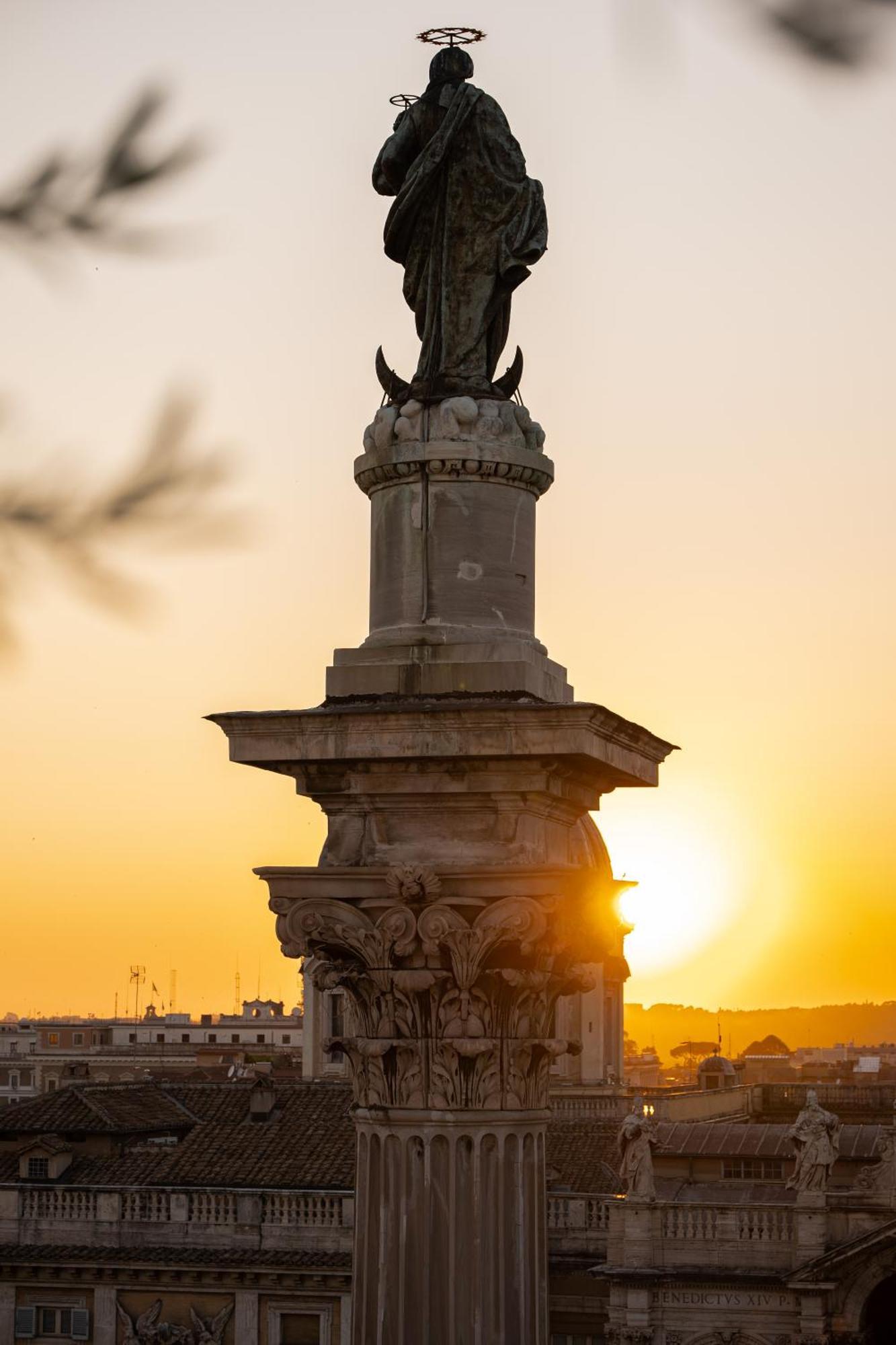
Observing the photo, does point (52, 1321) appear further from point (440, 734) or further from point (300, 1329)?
point (440, 734)

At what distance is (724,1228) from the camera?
40625mm

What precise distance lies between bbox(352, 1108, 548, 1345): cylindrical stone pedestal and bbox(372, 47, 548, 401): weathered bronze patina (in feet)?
11.0

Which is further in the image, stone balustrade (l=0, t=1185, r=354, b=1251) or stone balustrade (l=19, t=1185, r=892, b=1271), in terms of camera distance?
stone balustrade (l=0, t=1185, r=354, b=1251)

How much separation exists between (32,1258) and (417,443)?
3530 centimetres

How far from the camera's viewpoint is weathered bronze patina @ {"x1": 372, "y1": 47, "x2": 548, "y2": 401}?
11586 mm

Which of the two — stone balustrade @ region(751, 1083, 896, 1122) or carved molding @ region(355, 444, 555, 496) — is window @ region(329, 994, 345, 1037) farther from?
carved molding @ region(355, 444, 555, 496)

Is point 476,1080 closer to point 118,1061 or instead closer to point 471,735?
point 471,735

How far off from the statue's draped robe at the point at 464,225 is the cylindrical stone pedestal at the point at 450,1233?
336 centimetres

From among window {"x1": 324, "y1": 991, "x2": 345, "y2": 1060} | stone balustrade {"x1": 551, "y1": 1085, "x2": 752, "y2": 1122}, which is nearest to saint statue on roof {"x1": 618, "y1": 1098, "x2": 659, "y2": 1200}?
stone balustrade {"x1": 551, "y1": 1085, "x2": 752, "y2": 1122}

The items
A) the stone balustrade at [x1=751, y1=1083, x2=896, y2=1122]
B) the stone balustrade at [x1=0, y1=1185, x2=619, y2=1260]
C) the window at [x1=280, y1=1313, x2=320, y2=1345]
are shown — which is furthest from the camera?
the stone balustrade at [x1=751, y1=1083, x2=896, y2=1122]

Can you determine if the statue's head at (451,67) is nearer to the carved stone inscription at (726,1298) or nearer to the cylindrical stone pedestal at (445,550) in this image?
the cylindrical stone pedestal at (445,550)

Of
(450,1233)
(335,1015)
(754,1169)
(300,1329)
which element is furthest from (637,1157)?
(335,1015)

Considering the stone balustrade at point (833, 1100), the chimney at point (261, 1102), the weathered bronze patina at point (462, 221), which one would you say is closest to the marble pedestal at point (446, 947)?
the weathered bronze patina at point (462, 221)

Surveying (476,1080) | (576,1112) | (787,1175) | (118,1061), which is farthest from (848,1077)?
(476,1080)
